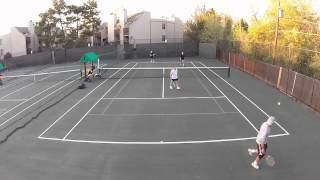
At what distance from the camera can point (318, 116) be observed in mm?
20453

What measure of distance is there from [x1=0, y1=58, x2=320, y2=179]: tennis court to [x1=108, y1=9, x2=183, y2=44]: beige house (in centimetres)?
4616

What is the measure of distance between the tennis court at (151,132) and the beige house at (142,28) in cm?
4616

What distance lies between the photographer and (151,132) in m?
18.0

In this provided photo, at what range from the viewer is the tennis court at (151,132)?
13.5 meters

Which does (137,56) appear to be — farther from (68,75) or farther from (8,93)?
(8,93)

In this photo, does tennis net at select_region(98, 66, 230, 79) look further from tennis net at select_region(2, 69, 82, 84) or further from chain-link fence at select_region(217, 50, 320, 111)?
tennis net at select_region(2, 69, 82, 84)

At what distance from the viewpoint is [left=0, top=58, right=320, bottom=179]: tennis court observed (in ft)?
44.3

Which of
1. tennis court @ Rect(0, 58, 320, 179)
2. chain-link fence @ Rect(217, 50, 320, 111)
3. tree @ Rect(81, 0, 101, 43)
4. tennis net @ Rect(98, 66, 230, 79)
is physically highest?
tree @ Rect(81, 0, 101, 43)

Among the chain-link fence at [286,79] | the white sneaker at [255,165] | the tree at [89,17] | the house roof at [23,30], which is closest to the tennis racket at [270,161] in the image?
the white sneaker at [255,165]

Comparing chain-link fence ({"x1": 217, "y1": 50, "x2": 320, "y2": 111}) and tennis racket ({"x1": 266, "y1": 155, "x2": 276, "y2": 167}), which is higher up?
chain-link fence ({"x1": 217, "y1": 50, "x2": 320, "y2": 111})

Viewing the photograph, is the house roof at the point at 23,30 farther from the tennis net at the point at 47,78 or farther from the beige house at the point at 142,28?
the tennis net at the point at 47,78

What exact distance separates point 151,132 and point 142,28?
6083cm

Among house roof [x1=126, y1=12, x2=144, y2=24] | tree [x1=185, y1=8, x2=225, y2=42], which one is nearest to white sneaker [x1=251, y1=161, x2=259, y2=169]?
tree [x1=185, y1=8, x2=225, y2=42]

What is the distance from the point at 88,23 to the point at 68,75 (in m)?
34.8
